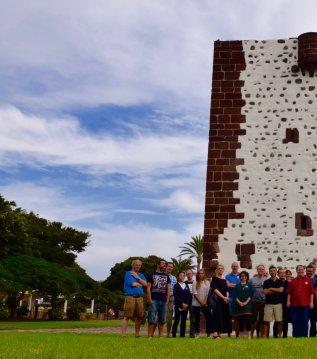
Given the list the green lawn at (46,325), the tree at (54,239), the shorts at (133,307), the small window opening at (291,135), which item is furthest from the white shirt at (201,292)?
the tree at (54,239)

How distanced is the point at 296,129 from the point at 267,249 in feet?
9.81

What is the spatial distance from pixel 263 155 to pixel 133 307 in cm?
601

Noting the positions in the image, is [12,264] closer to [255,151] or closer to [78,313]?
[78,313]

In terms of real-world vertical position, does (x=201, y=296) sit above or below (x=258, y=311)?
above

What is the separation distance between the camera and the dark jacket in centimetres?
1186

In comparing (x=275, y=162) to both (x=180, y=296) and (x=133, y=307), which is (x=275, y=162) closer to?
(x=180, y=296)

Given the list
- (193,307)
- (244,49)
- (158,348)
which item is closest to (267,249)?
(193,307)

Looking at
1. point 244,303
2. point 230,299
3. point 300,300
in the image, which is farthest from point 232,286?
point 300,300

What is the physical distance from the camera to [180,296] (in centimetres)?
1185

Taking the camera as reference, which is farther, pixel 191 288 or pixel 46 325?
pixel 46 325

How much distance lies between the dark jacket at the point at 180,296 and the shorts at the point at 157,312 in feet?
2.23

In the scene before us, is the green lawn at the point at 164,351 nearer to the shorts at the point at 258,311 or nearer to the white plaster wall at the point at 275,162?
the shorts at the point at 258,311

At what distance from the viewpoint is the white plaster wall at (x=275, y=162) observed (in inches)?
579

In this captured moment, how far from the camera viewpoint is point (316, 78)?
15.6m
